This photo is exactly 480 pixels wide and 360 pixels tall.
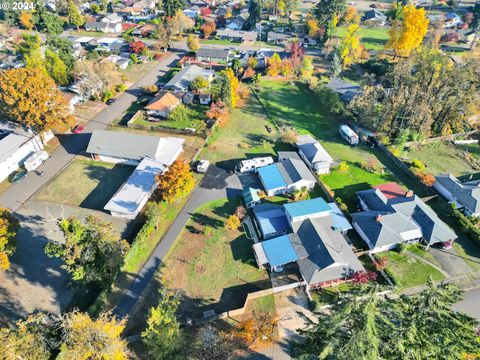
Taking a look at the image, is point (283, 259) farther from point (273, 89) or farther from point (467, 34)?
point (467, 34)

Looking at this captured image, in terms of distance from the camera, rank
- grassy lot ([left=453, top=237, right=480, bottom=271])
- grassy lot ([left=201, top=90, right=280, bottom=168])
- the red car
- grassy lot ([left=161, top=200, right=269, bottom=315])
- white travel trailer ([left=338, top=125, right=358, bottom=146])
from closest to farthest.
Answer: grassy lot ([left=161, top=200, right=269, bottom=315]) < grassy lot ([left=453, top=237, right=480, bottom=271]) < grassy lot ([left=201, top=90, right=280, bottom=168]) < white travel trailer ([left=338, top=125, right=358, bottom=146]) < the red car

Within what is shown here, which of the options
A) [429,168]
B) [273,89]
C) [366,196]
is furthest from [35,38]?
[429,168]

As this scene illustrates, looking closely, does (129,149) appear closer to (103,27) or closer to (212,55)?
(212,55)

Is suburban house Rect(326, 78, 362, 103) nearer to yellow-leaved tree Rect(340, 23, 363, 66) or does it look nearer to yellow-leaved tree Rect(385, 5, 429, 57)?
yellow-leaved tree Rect(340, 23, 363, 66)

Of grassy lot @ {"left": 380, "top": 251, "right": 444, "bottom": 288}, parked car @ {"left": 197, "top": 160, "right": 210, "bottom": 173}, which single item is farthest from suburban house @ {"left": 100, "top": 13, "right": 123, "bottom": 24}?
grassy lot @ {"left": 380, "top": 251, "right": 444, "bottom": 288}

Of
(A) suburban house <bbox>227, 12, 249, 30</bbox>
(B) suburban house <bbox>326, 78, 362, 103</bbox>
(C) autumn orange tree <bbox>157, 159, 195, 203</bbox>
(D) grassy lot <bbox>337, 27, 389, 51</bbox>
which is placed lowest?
(C) autumn orange tree <bbox>157, 159, 195, 203</bbox>

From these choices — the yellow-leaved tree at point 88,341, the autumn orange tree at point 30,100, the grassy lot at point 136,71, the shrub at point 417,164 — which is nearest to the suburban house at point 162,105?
the autumn orange tree at point 30,100

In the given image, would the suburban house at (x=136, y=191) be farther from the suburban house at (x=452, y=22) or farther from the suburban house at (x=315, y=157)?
the suburban house at (x=452, y=22)
